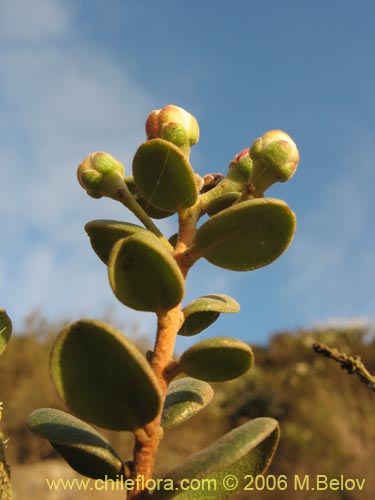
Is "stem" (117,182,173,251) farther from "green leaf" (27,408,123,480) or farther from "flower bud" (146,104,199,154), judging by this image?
"green leaf" (27,408,123,480)

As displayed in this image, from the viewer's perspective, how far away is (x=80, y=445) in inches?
Answer: 30.1

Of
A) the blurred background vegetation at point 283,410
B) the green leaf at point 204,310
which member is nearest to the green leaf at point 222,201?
the green leaf at point 204,310

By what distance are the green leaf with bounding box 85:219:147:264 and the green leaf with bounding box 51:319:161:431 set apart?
0.20 m

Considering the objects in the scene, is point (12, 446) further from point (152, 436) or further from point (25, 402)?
point (152, 436)

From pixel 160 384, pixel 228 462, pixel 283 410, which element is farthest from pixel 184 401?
pixel 283 410

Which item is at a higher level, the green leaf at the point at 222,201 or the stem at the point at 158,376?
the green leaf at the point at 222,201

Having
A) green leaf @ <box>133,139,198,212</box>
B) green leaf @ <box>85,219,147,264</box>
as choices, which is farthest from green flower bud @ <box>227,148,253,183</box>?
green leaf @ <box>85,219,147,264</box>

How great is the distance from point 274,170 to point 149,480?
20.0 inches

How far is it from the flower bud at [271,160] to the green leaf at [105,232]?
0.21 metres

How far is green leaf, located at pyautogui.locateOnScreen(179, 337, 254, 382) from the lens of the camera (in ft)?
2.60

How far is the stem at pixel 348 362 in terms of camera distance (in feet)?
3.10

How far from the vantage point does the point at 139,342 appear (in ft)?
48.6

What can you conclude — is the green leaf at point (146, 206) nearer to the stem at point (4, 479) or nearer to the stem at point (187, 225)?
the stem at point (187, 225)

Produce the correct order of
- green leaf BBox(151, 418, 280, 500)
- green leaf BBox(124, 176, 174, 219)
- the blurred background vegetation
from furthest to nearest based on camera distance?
the blurred background vegetation < green leaf BBox(124, 176, 174, 219) < green leaf BBox(151, 418, 280, 500)
